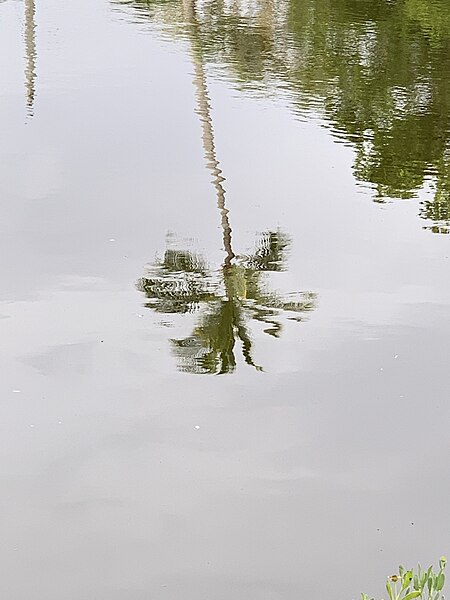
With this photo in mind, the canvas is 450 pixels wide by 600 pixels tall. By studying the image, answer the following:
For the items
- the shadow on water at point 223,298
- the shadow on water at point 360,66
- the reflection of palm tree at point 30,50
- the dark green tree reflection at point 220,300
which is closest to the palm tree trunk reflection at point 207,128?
the shadow on water at point 223,298

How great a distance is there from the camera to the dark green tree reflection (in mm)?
6203

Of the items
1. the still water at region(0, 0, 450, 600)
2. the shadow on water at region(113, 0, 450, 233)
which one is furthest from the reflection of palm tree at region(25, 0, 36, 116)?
the shadow on water at region(113, 0, 450, 233)

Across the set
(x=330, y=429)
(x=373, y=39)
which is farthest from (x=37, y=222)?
(x=373, y=39)

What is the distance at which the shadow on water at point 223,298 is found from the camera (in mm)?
6207

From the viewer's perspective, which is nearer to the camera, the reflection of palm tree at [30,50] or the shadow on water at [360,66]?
the shadow on water at [360,66]

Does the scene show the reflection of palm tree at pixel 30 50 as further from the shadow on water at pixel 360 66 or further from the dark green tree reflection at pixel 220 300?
the dark green tree reflection at pixel 220 300

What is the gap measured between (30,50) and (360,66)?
4546 mm

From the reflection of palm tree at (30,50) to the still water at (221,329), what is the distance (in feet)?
0.22

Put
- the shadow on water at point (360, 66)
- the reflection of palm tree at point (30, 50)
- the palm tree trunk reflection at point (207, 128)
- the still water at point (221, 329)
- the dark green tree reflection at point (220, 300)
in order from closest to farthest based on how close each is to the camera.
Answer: the still water at point (221, 329) → the dark green tree reflection at point (220, 300) → the palm tree trunk reflection at point (207, 128) → the shadow on water at point (360, 66) → the reflection of palm tree at point (30, 50)

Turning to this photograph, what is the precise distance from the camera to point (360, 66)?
13406mm

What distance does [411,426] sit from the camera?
5422 millimetres

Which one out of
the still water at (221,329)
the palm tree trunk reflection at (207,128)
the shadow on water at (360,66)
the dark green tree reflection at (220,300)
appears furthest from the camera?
the shadow on water at (360,66)

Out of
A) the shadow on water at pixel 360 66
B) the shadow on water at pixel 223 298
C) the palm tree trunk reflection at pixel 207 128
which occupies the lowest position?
the shadow on water at pixel 360 66

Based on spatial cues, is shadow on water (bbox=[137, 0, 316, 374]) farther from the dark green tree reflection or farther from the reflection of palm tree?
the reflection of palm tree
